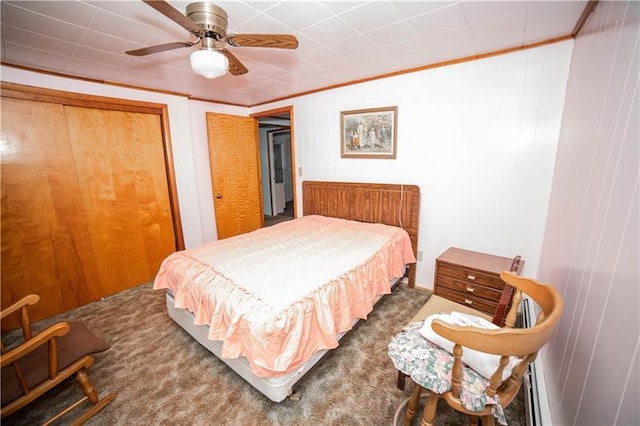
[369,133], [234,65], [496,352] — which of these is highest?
[234,65]

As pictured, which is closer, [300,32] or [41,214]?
[300,32]

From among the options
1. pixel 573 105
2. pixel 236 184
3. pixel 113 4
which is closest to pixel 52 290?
pixel 236 184

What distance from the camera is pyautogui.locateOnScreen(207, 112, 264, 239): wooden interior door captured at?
12.8ft

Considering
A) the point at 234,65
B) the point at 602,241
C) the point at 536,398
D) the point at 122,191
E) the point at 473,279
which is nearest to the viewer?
the point at 602,241

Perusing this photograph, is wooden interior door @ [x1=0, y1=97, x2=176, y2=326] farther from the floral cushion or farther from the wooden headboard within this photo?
the floral cushion

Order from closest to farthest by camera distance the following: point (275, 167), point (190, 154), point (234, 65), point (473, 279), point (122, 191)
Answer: point (234, 65)
point (473, 279)
point (122, 191)
point (190, 154)
point (275, 167)

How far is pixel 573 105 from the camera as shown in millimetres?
1744

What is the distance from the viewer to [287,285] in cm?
166

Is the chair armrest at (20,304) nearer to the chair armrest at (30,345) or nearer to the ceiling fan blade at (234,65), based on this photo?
the chair armrest at (30,345)

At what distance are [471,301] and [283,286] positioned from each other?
1662 mm

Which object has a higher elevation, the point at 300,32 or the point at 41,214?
the point at 300,32

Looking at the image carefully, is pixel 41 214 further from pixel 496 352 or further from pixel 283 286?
pixel 496 352

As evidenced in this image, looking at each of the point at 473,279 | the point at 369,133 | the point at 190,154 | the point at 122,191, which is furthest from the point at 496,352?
the point at 190,154

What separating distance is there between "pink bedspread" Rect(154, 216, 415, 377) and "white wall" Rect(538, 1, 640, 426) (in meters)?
1.14
